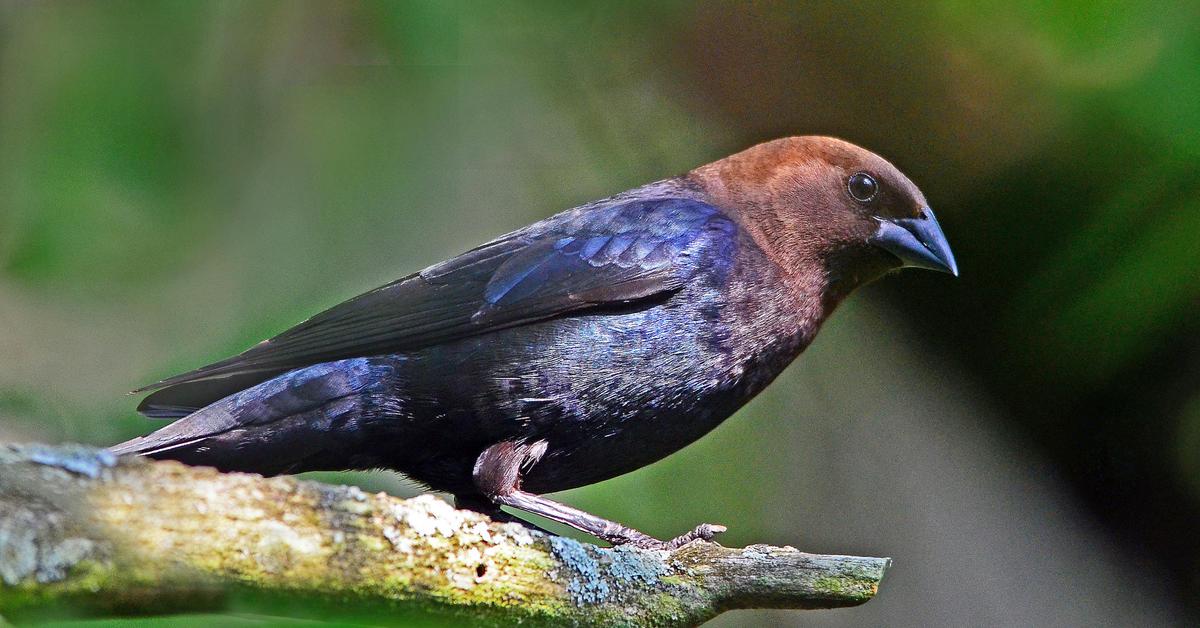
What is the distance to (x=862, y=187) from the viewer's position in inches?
144

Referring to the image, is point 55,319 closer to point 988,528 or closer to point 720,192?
point 720,192

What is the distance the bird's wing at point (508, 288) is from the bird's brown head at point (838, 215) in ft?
0.61

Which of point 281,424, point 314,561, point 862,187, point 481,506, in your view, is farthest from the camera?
point 862,187

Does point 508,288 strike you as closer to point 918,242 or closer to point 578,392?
point 578,392

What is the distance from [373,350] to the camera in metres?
3.11

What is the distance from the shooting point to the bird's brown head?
3.53 metres

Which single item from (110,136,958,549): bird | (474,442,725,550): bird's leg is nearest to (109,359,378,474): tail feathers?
(110,136,958,549): bird

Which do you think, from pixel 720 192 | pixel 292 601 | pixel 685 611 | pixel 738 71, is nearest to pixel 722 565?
pixel 685 611

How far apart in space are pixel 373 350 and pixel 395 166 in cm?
168

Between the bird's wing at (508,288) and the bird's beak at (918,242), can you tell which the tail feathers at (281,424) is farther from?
the bird's beak at (918,242)

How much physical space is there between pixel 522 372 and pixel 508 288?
32cm

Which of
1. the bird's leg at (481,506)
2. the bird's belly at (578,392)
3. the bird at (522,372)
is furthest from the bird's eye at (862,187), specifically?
the bird's leg at (481,506)

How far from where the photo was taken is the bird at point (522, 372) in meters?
3.01

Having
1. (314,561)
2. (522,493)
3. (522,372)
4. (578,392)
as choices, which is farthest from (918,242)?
(314,561)
